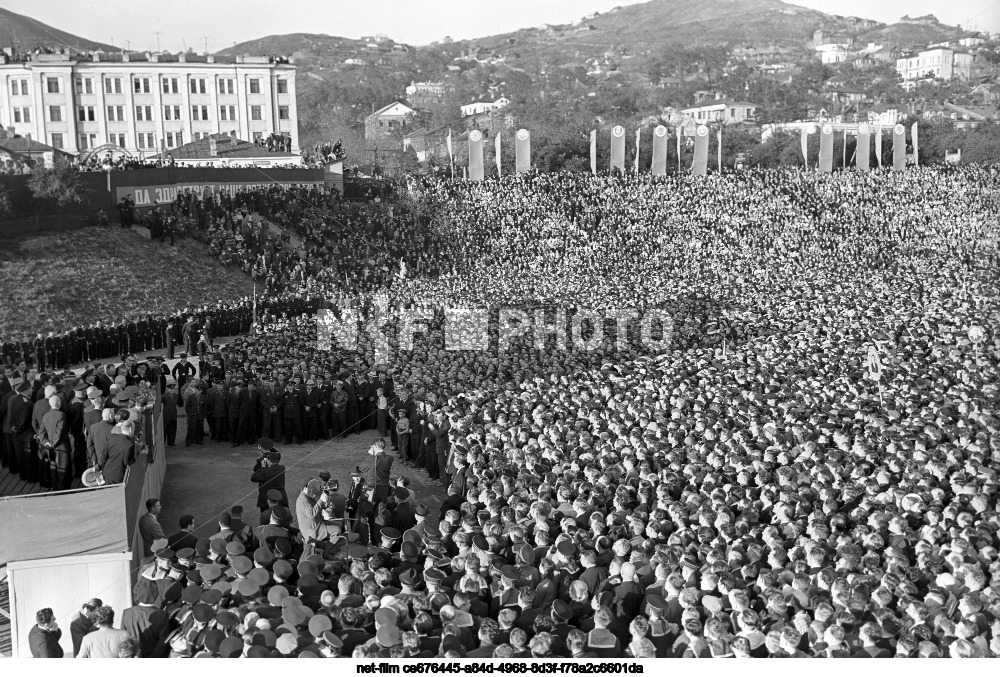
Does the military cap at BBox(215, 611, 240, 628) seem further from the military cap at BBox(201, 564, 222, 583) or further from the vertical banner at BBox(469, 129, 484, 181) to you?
the vertical banner at BBox(469, 129, 484, 181)

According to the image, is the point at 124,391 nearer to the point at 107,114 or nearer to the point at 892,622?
the point at 892,622

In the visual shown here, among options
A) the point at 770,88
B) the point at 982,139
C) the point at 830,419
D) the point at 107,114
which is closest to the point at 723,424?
the point at 830,419

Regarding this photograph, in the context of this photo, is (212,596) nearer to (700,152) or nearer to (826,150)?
(700,152)

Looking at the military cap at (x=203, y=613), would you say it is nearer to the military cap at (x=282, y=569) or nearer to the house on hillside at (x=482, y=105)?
the military cap at (x=282, y=569)

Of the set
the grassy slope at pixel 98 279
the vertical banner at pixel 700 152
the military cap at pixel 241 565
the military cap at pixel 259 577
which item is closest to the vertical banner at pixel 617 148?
A: the vertical banner at pixel 700 152

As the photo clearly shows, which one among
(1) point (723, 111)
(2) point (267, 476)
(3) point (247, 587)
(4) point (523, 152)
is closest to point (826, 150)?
(4) point (523, 152)

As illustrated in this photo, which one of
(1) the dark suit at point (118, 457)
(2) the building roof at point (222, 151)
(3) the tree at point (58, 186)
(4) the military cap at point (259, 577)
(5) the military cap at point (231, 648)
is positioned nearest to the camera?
(5) the military cap at point (231, 648)

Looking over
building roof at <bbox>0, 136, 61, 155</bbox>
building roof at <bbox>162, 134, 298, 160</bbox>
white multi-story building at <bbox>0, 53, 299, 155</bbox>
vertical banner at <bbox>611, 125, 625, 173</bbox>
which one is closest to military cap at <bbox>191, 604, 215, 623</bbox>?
building roof at <bbox>0, 136, 61, 155</bbox>
